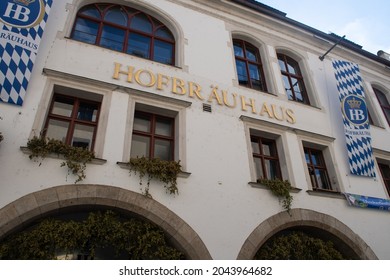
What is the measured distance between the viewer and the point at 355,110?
965 centimetres

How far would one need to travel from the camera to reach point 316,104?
9742 mm

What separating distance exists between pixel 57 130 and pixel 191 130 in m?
3.03

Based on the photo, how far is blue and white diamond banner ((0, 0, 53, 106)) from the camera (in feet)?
18.5

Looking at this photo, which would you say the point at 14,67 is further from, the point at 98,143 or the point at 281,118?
the point at 281,118

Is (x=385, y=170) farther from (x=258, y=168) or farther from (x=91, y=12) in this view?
(x=91, y=12)

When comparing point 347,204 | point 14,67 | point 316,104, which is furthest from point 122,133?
point 316,104

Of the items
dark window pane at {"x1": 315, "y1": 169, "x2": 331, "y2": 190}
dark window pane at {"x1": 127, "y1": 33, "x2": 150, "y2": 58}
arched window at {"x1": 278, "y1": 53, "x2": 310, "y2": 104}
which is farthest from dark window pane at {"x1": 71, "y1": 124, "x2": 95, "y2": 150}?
arched window at {"x1": 278, "y1": 53, "x2": 310, "y2": 104}

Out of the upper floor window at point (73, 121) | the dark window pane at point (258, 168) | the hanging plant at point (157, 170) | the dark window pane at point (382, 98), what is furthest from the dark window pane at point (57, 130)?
the dark window pane at point (382, 98)

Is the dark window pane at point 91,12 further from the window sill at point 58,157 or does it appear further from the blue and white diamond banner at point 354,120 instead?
the blue and white diamond banner at point 354,120

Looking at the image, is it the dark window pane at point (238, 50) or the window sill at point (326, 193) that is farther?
the dark window pane at point (238, 50)

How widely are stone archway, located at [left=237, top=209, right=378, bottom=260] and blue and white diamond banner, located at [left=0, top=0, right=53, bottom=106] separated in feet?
18.8

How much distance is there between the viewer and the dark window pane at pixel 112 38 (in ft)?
25.9

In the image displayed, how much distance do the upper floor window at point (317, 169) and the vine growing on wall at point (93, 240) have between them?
4.82 meters

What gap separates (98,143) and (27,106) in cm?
160
